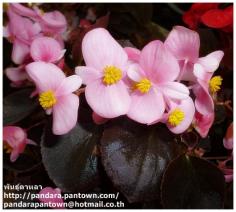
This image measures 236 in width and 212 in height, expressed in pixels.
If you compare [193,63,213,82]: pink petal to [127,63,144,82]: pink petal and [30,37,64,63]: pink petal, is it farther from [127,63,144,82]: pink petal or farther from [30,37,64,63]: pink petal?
[30,37,64,63]: pink petal

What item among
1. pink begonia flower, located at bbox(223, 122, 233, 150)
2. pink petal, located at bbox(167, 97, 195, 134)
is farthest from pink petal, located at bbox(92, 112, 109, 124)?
pink begonia flower, located at bbox(223, 122, 233, 150)

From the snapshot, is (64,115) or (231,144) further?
(231,144)

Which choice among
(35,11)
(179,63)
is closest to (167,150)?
(179,63)

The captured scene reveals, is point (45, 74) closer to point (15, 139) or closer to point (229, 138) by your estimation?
point (15, 139)

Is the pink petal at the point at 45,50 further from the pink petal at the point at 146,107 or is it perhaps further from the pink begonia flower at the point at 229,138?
the pink begonia flower at the point at 229,138

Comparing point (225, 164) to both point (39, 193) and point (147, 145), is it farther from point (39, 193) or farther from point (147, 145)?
point (39, 193)
